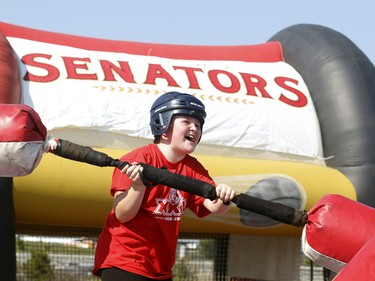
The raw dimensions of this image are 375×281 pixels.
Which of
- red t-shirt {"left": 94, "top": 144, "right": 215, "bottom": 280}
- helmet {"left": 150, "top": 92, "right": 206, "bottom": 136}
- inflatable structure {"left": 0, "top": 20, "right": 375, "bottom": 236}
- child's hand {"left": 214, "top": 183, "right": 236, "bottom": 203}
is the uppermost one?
inflatable structure {"left": 0, "top": 20, "right": 375, "bottom": 236}

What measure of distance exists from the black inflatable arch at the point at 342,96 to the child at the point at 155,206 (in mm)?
2560

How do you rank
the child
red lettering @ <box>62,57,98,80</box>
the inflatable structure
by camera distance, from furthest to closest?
1. red lettering @ <box>62,57,98,80</box>
2. the inflatable structure
3. the child

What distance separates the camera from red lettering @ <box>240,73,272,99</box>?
5.61m

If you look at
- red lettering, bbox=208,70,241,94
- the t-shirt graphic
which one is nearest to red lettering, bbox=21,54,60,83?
red lettering, bbox=208,70,241,94

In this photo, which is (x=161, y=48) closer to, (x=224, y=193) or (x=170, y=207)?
(x=170, y=207)

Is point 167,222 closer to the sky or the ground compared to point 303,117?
closer to the ground

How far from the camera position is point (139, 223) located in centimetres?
282

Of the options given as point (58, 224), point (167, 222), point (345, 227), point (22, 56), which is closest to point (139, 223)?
point (167, 222)

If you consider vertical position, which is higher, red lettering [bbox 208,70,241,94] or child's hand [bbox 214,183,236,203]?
red lettering [bbox 208,70,241,94]

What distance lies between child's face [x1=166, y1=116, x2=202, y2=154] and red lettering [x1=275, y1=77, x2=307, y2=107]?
2.79 m

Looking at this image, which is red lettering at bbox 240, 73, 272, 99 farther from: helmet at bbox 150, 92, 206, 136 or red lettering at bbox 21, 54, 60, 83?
helmet at bbox 150, 92, 206, 136

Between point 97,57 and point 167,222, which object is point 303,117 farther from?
point 167,222

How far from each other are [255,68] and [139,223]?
326cm

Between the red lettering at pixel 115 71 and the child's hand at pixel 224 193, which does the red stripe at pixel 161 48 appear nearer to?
the red lettering at pixel 115 71
